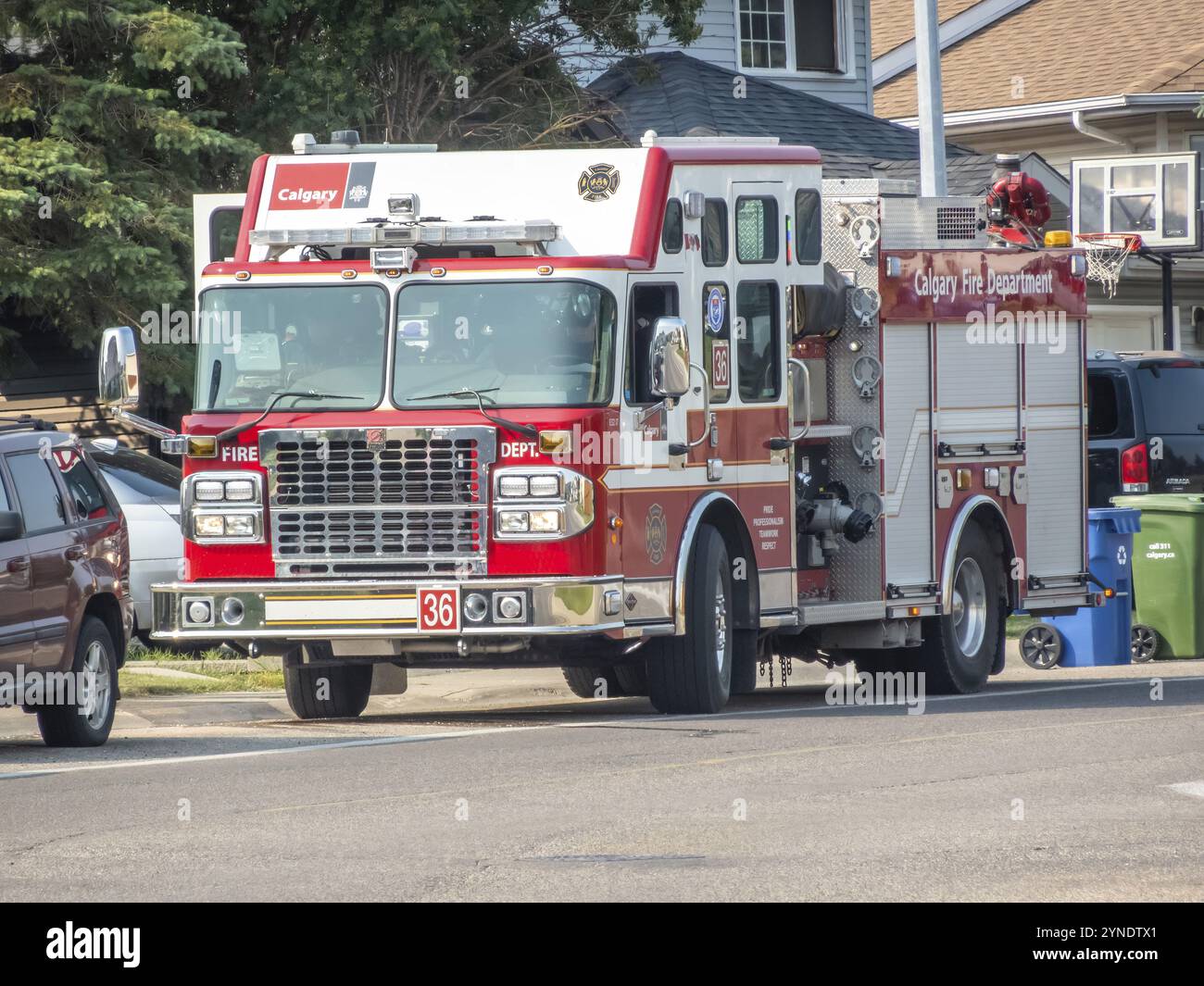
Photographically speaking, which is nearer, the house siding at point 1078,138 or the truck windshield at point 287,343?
the truck windshield at point 287,343

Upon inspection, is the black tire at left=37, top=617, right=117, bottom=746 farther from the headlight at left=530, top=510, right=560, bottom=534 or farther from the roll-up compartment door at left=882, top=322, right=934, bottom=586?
the roll-up compartment door at left=882, top=322, right=934, bottom=586

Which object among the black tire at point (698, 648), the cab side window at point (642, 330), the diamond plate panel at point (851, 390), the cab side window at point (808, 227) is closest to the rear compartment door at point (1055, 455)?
the diamond plate panel at point (851, 390)

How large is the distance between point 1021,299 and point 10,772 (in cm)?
798

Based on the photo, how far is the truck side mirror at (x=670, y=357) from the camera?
510 inches

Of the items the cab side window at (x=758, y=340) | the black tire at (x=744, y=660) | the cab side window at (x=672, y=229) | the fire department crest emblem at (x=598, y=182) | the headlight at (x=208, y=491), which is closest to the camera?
the headlight at (x=208, y=491)

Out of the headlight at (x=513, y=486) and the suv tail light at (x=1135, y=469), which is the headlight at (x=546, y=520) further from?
the suv tail light at (x=1135, y=469)

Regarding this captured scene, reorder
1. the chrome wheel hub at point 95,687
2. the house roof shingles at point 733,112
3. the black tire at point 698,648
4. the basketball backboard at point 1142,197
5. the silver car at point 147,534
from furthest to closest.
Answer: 1. the basketball backboard at point 1142,197
2. the house roof shingles at point 733,112
3. the silver car at point 147,534
4. the black tire at point 698,648
5. the chrome wheel hub at point 95,687

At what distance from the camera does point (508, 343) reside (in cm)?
1318

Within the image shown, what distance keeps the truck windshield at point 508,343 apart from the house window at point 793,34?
1851 cm

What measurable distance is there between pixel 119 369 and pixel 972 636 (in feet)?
21.9

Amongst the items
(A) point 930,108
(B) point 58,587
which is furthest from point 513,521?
(A) point 930,108

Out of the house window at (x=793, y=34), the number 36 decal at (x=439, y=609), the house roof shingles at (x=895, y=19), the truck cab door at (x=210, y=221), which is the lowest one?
the number 36 decal at (x=439, y=609)

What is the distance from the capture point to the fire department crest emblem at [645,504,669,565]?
1341 cm

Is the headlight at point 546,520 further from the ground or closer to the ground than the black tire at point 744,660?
further from the ground
